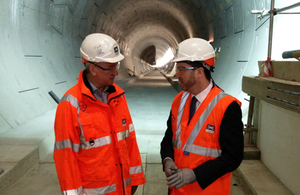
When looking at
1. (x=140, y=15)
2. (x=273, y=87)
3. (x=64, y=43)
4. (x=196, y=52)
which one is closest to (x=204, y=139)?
(x=196, y=52)

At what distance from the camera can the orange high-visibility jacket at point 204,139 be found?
186 centimetres

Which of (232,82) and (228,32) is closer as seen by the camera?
(232,82)

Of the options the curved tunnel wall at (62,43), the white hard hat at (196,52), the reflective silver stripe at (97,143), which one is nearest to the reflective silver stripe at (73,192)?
the reflective silver stripe at (97,143)

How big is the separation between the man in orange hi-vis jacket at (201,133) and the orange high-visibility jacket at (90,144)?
41cm

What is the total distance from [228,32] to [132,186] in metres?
6.94

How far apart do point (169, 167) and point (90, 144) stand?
2.12 ft

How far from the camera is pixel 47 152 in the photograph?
450cm

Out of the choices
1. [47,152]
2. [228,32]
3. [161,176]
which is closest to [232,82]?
[228,32]

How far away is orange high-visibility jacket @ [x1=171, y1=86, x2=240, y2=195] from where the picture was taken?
186 cm

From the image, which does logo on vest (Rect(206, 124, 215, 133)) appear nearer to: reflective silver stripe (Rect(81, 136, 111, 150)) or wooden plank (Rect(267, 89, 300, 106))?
reflective silver stripe (Rect(81, 136, 111, 150))

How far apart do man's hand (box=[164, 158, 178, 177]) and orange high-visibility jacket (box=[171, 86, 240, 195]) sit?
63mm

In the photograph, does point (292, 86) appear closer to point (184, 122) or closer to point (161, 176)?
point (184, 122)

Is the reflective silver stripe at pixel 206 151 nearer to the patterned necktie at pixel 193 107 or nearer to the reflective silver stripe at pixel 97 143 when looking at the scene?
the patterned necktie at pixel 193 107

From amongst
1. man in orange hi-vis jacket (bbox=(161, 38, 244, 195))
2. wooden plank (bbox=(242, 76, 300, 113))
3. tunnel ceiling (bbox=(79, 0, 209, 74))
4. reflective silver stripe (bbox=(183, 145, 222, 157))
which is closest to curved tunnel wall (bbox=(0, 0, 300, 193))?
tunnel ceiling (bbox=(79, 0, 209, 74))
